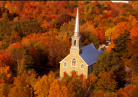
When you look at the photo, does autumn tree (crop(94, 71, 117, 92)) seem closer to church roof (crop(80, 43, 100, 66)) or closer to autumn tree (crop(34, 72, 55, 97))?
church roof (crop(80, 43, 100, 66))

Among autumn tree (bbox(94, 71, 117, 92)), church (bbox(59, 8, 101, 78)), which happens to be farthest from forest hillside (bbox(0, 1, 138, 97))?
church (bbox(59, 8, 101, 78))

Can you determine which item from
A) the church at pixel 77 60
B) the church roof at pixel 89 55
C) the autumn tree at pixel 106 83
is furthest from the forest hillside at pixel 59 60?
the church roof at pixel 89 55

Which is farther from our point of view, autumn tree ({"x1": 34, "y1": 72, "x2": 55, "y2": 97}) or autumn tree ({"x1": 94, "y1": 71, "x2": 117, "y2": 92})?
autumn tree ({"x1": 94, "y1": 71, "x2": 117, "y2": 92})

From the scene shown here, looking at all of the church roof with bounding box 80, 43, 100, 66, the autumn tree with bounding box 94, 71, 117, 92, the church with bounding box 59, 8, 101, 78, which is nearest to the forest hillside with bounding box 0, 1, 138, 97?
the autumn tree with bounding box 94, 71, 117, 92

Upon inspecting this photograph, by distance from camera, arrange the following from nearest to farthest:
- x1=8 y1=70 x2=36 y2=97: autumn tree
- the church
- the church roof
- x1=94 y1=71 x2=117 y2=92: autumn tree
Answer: x1=8 y1=70 x2=36 y2=97: autumn tree, x1=94 y1=71 x2=117 y2=92: autumn tree, the church, the church roof

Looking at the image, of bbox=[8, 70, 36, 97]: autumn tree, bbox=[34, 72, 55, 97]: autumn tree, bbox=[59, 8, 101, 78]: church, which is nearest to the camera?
bbox=[8, 70, 36, 97]: autumn tree

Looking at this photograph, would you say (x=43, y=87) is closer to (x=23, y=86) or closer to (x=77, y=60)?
(x=23, y=86)

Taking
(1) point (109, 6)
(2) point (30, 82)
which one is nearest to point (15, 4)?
(1) point (109, 6)

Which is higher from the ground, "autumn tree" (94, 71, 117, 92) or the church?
the church

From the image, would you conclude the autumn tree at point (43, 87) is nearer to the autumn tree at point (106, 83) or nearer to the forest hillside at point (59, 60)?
the forest hillside at point (59, 60)

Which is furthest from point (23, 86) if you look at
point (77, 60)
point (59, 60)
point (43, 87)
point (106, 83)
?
point (59, 60)
